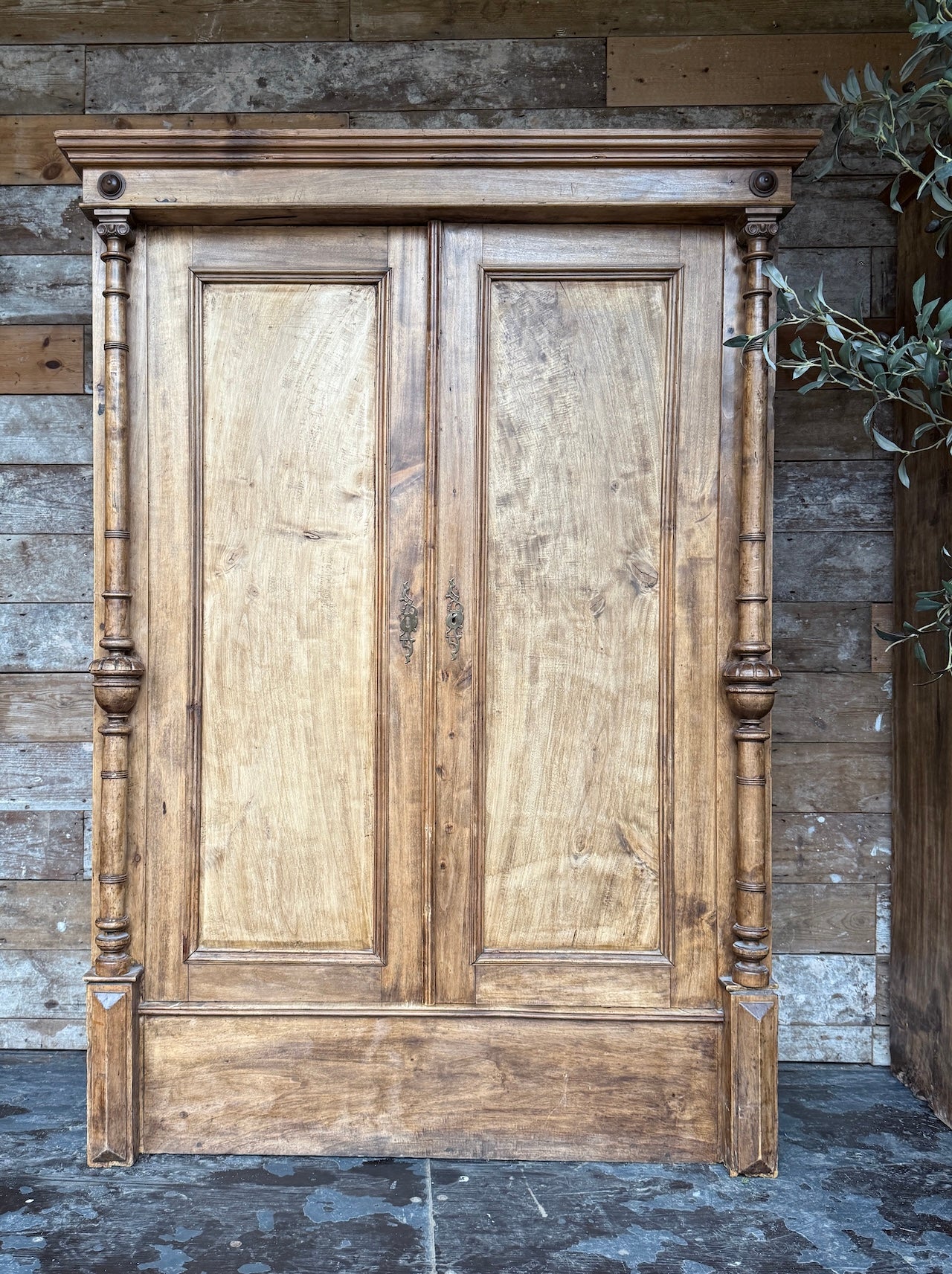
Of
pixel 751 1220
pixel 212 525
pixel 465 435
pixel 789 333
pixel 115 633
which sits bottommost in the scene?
pixel 751 1220

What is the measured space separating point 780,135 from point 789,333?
55 cm

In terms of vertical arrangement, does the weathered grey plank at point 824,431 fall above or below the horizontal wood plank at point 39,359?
below

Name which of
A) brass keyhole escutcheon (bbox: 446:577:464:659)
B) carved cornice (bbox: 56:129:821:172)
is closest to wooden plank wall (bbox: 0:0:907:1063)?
carved cornice (bbox: 56:129:821:172)

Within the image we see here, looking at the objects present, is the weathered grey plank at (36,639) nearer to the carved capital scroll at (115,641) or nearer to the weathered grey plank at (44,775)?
the weathered grey plank at (44,775)

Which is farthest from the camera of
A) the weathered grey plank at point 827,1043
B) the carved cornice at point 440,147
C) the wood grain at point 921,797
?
the weathered grey plank at point 827,1043

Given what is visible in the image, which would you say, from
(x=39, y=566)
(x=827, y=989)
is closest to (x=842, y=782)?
(x=827, y=989)

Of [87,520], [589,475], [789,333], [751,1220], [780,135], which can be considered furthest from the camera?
[87,520]

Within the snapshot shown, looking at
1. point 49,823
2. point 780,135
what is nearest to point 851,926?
point 780,135

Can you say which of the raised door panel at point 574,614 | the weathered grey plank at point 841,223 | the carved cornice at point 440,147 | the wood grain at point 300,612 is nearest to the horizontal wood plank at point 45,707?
the wood grain at point 300,612

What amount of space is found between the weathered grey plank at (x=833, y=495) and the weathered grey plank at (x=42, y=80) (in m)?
2.17

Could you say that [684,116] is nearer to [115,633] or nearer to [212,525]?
[212,525]

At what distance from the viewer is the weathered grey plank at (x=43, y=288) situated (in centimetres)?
243

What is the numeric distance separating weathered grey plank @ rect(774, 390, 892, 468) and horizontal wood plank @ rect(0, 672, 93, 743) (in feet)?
6.52

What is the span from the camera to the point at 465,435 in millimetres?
1926
